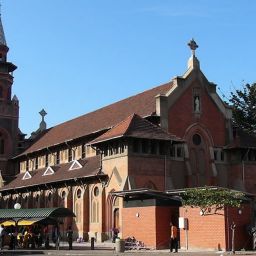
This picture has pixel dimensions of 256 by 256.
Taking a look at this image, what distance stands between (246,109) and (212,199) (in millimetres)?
37017

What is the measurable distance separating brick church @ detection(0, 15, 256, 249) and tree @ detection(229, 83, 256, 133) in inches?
586

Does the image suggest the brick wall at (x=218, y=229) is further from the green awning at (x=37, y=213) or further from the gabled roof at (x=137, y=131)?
the gabled roof at (x=137, y=131)

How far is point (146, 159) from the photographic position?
145ft

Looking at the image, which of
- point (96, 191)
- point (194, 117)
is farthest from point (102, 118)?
point (194, 117)

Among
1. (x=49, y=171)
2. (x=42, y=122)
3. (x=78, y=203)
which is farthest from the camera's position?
(x=42, y=122)

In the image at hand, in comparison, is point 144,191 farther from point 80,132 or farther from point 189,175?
point 80,132

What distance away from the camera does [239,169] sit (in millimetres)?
49094

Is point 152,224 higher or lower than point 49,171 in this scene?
lower

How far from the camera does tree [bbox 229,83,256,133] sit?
66000 millimetres

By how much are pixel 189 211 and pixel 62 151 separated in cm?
2670

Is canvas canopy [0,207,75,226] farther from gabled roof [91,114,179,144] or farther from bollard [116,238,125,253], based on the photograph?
bollard [116,238,125,253]

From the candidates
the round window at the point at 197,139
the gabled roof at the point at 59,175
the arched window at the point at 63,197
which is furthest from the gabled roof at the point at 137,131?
the arched window at the point at 63,197

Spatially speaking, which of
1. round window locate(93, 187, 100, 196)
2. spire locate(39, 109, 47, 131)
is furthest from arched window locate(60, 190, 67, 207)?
spire locate(39, 109, 47, 131)

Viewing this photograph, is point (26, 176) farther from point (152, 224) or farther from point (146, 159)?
point (152, 224)
